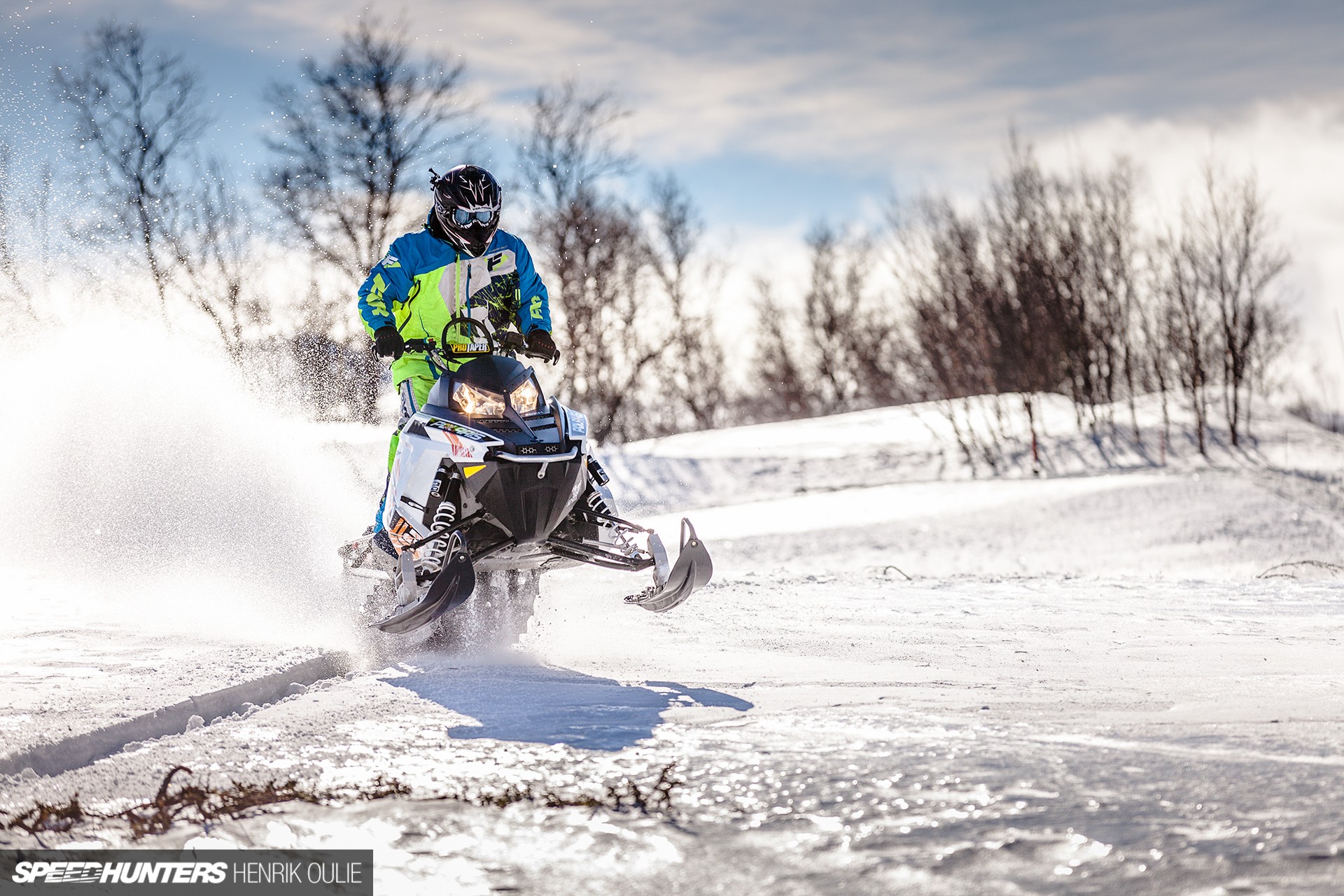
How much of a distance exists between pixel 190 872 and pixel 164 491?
7.55m

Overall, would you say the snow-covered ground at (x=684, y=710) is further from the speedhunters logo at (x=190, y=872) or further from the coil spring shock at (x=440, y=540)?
the coil spring shock at (x=440, y=540)

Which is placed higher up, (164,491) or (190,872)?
(164,491)

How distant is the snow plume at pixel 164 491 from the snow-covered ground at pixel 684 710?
0.04 metres

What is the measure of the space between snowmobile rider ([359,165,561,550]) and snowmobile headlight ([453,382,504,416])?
338 mm

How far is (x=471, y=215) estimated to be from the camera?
558 cm

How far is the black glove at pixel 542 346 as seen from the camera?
5762mm

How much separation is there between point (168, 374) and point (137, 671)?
5883mm

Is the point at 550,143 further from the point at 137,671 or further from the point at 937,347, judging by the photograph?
the point at 137,671

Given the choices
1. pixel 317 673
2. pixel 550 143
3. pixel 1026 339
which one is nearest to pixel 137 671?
pixel 317 673

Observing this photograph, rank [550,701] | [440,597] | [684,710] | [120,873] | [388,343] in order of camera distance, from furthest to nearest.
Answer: [388,343] < [440,597] < [550,701] < [684,710] < [120,873]

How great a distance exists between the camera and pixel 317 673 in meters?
5.09

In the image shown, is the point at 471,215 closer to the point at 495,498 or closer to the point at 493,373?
the point at 493,373

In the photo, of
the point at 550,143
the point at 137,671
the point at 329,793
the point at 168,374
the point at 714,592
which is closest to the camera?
the point at 329,793

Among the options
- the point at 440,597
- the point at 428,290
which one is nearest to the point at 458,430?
the point at 440,597
